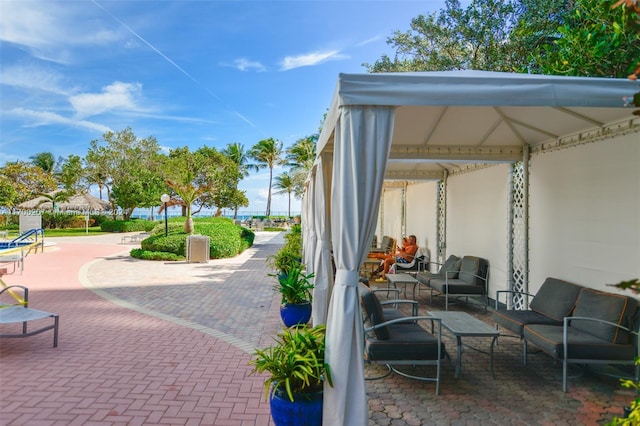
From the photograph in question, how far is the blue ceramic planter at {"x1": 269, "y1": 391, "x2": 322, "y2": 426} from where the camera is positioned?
8.54 ft

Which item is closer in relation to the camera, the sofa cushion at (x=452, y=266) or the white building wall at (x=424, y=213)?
the sofa cushion at (x=452, y=266)

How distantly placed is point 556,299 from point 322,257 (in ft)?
9.92

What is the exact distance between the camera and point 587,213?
15.8 ft

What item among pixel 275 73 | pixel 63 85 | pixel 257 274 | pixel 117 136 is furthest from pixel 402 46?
pixel 63 85

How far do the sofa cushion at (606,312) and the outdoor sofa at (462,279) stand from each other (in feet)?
7.84

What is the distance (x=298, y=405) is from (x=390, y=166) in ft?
24.6

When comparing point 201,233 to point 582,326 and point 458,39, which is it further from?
point 582,326

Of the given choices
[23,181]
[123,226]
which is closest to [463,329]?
[123,226]

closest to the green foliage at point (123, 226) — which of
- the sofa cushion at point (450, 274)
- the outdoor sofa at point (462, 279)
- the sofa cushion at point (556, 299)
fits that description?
the sofa cushion at point (450, 274)

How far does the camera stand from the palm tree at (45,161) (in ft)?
180

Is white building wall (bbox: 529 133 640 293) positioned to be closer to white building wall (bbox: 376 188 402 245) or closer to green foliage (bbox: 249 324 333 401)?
green foliage (bbox: 249 324 333 401)

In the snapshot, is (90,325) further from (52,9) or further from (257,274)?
(52,9)

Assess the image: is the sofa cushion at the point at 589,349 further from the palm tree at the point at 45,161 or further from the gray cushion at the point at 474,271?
the palm tree at the point at 45,161

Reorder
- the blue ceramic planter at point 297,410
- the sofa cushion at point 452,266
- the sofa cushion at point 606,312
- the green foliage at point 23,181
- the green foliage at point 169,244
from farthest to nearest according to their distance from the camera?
the green foliage at point 23,181 < the green foliage at point 169,244 < the sofa cushion at point 452,266 < the sofa cushion at point 606,312 < the blue ceramic planter at point 297,410
